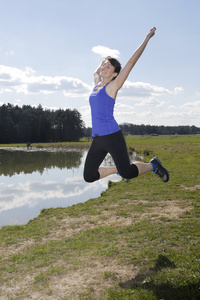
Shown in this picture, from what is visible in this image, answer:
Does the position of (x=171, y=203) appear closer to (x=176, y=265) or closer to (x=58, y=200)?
(x=176, y=265)

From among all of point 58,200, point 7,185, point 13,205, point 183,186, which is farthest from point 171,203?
point 7,185

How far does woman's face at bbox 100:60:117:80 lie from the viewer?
15.5 ft

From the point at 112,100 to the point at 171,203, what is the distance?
6.46 m

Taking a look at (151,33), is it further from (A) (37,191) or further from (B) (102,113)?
(A) (37,191)

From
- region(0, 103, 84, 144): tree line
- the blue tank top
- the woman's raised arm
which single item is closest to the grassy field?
the blue tank top

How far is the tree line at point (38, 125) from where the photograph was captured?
298 feet

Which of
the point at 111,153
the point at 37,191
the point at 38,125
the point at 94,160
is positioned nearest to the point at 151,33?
the point at 111,153

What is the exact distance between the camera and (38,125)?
94.2m

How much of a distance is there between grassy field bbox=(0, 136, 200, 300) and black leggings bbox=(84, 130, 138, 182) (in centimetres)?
170

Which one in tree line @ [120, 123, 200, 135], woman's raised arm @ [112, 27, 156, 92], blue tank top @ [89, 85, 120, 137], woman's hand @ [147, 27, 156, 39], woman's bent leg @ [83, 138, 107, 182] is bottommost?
woman's bent leg @ [83, 138, 107, 182]

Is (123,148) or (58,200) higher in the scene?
(123,148)

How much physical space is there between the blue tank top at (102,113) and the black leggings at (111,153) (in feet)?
0.35

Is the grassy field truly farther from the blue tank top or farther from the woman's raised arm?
the woman's raised arm

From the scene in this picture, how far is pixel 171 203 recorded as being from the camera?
32.3 ft
